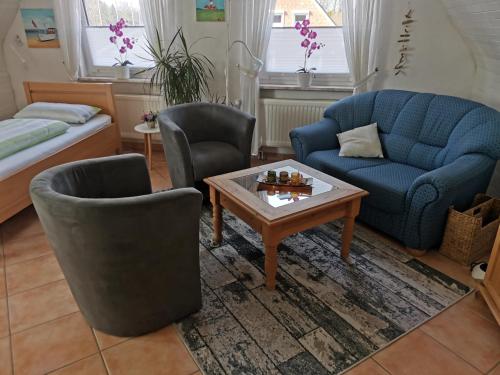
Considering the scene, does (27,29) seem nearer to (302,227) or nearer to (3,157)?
(3,157)

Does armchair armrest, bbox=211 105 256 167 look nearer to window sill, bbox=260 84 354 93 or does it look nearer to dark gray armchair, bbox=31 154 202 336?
window sill, bbox=260 84 354 93

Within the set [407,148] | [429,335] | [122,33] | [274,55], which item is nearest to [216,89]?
[274,55]

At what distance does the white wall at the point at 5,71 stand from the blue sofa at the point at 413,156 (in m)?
3.44

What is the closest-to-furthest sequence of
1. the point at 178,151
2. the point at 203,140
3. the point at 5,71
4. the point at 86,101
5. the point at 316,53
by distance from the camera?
1. the point at 178,151
2. the point at 203,140
3. the point at 316,53
4. the point at 86,101
5. the point at 5,71

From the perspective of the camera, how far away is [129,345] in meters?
1.75

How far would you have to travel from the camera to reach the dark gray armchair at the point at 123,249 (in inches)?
58.0

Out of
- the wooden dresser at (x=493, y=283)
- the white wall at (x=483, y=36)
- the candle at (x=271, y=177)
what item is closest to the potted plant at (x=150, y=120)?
the candle at (x=271, y=177)

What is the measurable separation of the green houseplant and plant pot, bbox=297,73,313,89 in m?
0.95

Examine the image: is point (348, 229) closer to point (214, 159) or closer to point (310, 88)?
point (214, 159)

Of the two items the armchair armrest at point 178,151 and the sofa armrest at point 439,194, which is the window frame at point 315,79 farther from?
the sofa armrest at point 439,194

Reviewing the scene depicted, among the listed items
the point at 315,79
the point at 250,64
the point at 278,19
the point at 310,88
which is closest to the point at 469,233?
the point at 310,88

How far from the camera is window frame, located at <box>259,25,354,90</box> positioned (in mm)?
3822

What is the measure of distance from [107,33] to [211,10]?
4.40 ft

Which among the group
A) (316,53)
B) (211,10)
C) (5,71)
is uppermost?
(211,10)
